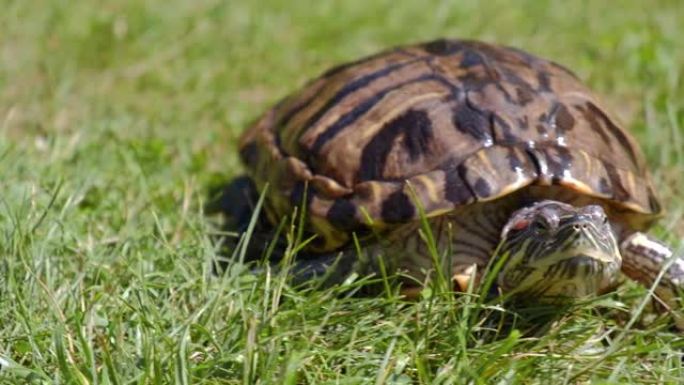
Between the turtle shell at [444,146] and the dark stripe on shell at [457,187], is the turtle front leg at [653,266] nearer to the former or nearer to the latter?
the turtle shell at [444,146]

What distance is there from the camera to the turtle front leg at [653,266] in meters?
3.63

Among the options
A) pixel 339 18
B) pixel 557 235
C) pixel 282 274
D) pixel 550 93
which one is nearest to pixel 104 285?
pixel 282 274

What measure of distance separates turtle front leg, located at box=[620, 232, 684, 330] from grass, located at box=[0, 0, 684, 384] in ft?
0.23

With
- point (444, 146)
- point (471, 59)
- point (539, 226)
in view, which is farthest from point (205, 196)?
point (539, 226)

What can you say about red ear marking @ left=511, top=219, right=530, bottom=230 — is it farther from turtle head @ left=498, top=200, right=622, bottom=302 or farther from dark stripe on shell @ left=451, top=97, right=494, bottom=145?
dark stripe on shell @ left=451, top=97, right=494, bottom=145

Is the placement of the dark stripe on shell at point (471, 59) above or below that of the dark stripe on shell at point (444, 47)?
above

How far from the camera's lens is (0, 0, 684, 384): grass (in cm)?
300

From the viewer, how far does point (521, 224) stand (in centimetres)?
354

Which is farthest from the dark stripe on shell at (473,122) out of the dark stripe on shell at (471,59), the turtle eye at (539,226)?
the turtle eye at (539,226)

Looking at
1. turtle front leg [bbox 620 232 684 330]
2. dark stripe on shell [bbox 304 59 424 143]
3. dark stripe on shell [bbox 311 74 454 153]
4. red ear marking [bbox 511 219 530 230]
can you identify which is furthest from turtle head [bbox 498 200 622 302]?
dark stripe on shell [bbox 304 59 424 143]

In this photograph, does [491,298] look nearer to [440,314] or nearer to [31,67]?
[440,314]

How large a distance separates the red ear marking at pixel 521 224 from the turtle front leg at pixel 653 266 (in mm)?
449

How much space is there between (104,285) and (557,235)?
1267 millimetres

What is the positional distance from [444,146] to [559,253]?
624 mm
